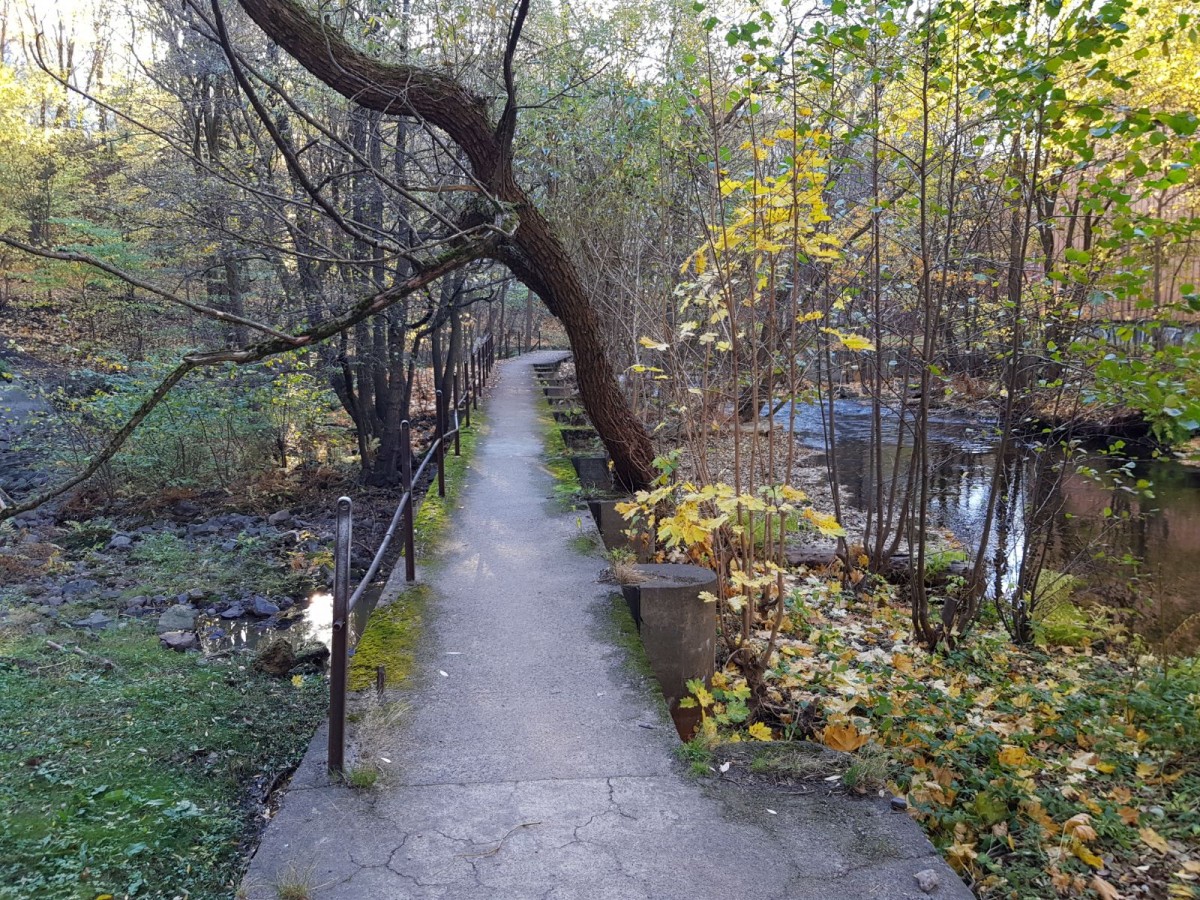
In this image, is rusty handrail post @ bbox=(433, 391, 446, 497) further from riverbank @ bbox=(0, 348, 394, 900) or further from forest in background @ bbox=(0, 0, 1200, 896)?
riverbank @ bbox=(0, 348, 394, 900)

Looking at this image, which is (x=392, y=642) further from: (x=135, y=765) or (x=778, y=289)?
(x=778, y=289)

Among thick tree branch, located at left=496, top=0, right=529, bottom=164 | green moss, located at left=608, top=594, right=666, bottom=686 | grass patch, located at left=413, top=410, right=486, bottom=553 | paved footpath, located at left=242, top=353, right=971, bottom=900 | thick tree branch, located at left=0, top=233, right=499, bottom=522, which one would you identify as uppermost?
thick tree branch, located at left=496, top=0, right=529, bottom=164

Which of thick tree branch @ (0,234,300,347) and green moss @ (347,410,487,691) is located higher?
thick tree branch @ (0,234,300,347)

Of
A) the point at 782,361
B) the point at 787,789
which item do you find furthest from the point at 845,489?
the point at 787,789

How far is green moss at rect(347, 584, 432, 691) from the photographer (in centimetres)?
427

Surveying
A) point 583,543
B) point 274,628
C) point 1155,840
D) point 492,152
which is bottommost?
point 274,628

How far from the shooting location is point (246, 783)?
447 centimetres

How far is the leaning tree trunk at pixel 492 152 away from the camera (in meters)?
5.92


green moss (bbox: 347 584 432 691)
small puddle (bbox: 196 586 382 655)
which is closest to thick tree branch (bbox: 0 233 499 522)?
green moss (bbox: 347 584 432 691)

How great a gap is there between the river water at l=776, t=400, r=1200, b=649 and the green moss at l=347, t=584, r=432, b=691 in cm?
353

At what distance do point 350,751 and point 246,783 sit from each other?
4.44 ft

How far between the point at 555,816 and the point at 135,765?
8.28ft

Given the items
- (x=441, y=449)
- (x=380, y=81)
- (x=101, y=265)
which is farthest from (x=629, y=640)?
(x=380, y=81)

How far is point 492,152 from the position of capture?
6828mm
